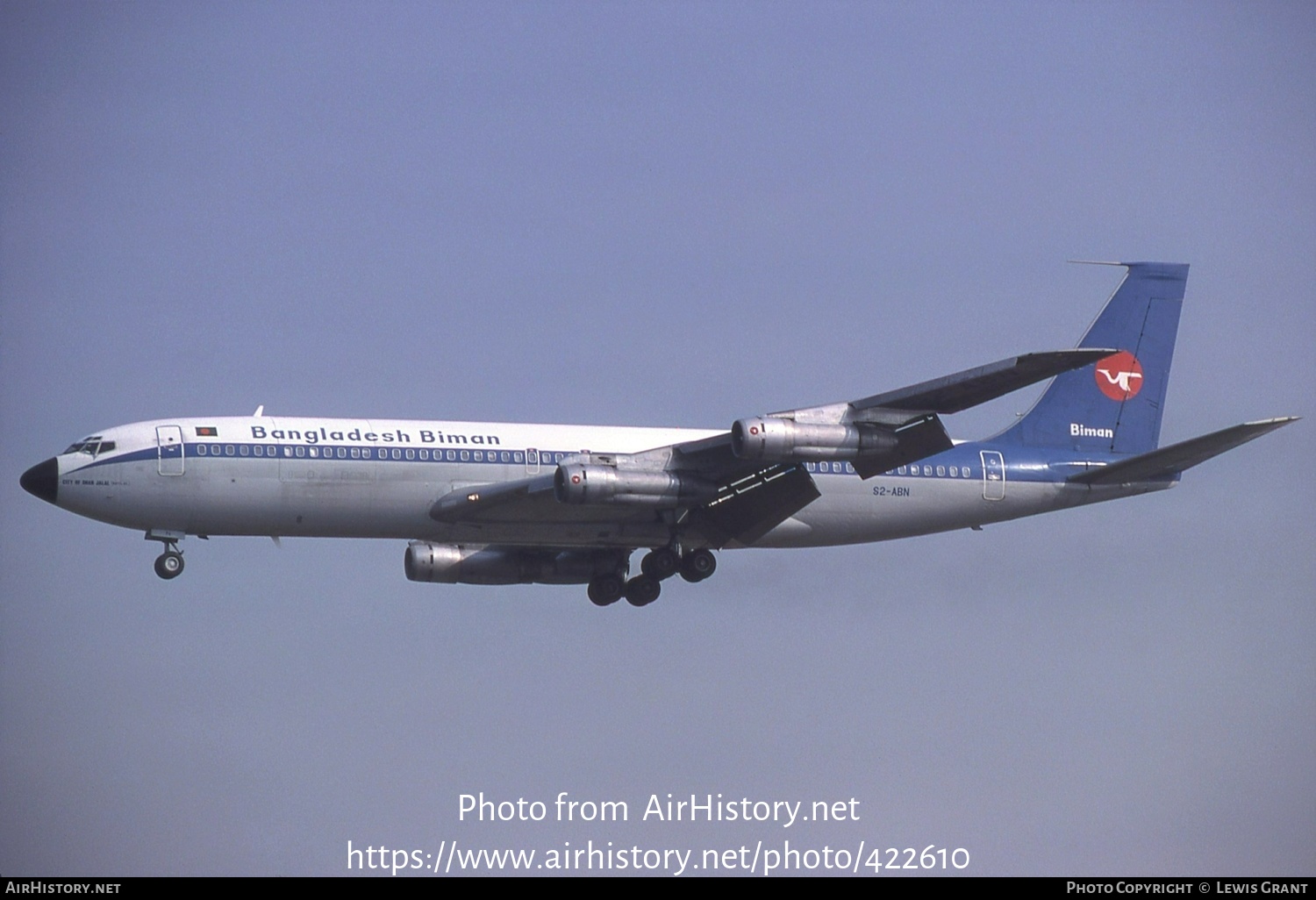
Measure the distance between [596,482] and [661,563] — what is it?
5814mm

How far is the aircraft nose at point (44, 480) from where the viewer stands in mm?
52500

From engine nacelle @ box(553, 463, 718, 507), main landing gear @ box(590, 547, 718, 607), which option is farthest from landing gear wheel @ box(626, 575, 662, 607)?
engine nacelle @ box(553, 463, 718, 507)

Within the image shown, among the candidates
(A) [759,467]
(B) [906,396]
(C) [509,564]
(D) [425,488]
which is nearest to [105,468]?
(D) [425,488]

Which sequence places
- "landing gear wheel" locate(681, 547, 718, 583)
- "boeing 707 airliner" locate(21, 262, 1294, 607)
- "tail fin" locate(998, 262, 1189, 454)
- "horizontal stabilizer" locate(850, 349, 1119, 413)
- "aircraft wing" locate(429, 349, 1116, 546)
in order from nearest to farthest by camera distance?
"horizontal stabilizer" locate(850, 349, 1119, 413), "aircraft wing" locate(429, 349, 1116, 546), "boeing 707 airliner" locate(21, 262, 1294, 607), "landing gear wheel" locate(681, 547, 718, 583), "tail fin" locate(998, 262, 1189, 454)

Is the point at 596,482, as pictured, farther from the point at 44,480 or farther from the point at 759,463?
the point at 44,480

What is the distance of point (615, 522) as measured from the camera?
54.8 m

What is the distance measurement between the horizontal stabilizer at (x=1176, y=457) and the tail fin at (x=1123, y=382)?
2.39m

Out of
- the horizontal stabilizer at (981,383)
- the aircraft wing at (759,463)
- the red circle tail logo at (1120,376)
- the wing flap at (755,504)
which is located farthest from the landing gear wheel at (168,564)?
the red circle tail logo at (1120,376)

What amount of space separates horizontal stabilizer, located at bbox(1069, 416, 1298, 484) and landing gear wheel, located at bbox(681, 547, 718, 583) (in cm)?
1149

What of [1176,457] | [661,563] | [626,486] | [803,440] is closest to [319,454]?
[626,486]

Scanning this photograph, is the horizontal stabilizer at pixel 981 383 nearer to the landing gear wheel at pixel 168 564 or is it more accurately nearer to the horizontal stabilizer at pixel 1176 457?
the horizontal stabilizer at pixel 1176 457

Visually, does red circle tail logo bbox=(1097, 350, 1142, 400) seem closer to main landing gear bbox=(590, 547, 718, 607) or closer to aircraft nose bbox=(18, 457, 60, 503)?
main landing gear bbox=(590, 547, 718, 607)

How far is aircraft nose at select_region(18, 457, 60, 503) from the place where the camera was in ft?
172

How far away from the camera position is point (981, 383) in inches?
1889
